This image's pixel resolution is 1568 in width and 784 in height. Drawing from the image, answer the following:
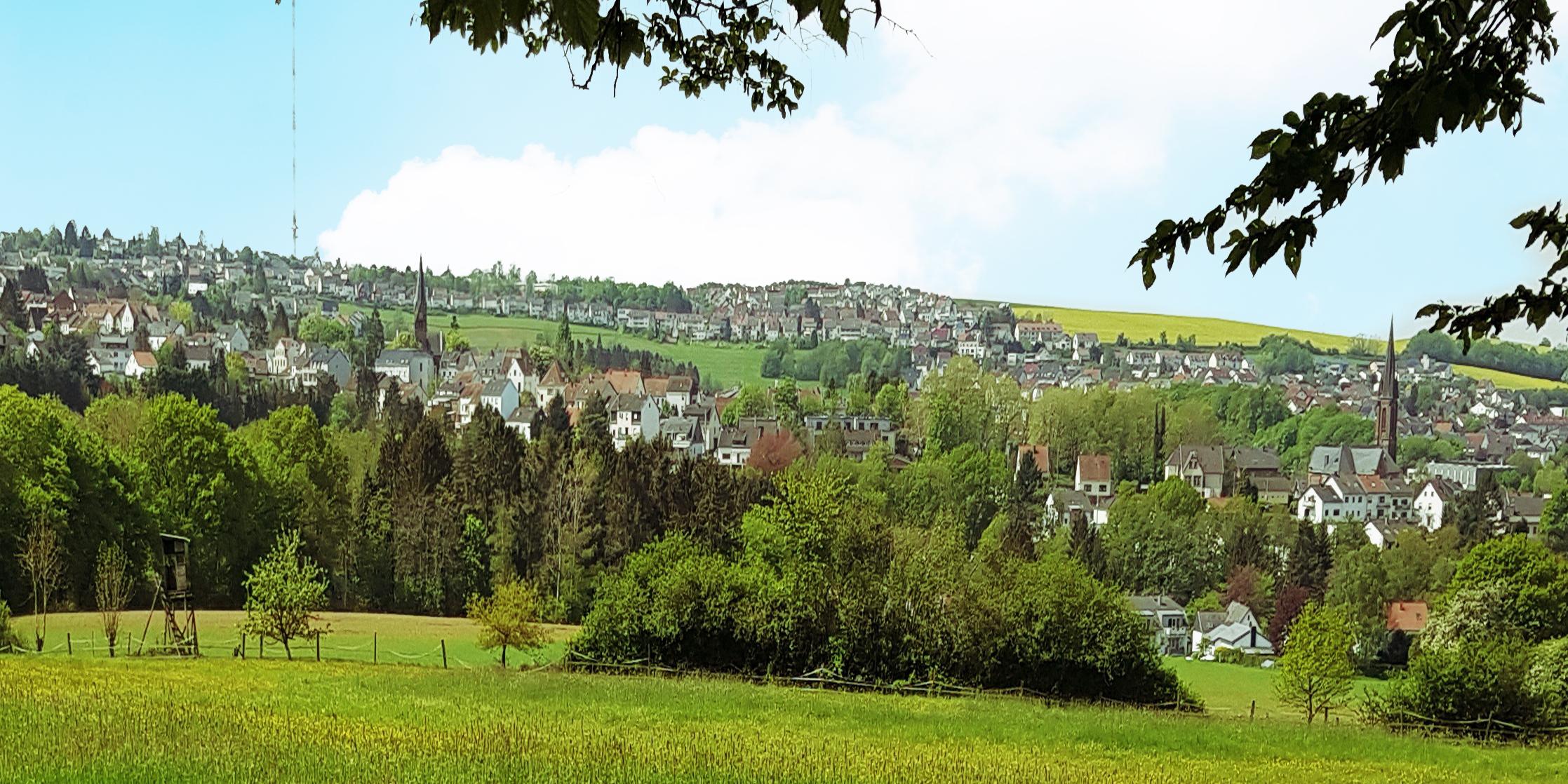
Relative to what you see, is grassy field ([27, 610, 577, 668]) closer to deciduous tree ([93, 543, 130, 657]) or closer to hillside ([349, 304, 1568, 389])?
deciduous tree ([93, 543, 130, 657])

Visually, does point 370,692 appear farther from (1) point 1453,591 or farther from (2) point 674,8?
(1) point 1453,591

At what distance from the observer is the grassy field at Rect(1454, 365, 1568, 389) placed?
153250 mm

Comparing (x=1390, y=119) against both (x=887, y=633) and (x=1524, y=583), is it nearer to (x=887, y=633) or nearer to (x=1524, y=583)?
(x=887, y=633)

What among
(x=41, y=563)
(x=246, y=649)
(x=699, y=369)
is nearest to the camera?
(x=246, y=649)

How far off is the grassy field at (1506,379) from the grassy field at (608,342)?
80453 millimetres

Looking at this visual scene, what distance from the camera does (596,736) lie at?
14844 millimetres

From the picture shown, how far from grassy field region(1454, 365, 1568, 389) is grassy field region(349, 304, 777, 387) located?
80453 mm

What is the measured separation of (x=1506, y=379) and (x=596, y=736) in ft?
543

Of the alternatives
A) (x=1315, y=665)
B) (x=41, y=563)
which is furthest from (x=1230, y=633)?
(x=41, y=563)

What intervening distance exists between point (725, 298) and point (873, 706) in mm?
159481

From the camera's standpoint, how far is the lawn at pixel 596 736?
10.7 m

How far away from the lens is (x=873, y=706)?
83.8 feet

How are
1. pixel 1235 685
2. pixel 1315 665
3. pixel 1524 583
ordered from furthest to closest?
pixel 1235 685, pixel 1524 583, pixel 1315 665

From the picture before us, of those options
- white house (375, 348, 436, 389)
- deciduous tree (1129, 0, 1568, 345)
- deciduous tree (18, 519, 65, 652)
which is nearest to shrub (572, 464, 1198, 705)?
deciduous tree (18, 519, 65, 652)
